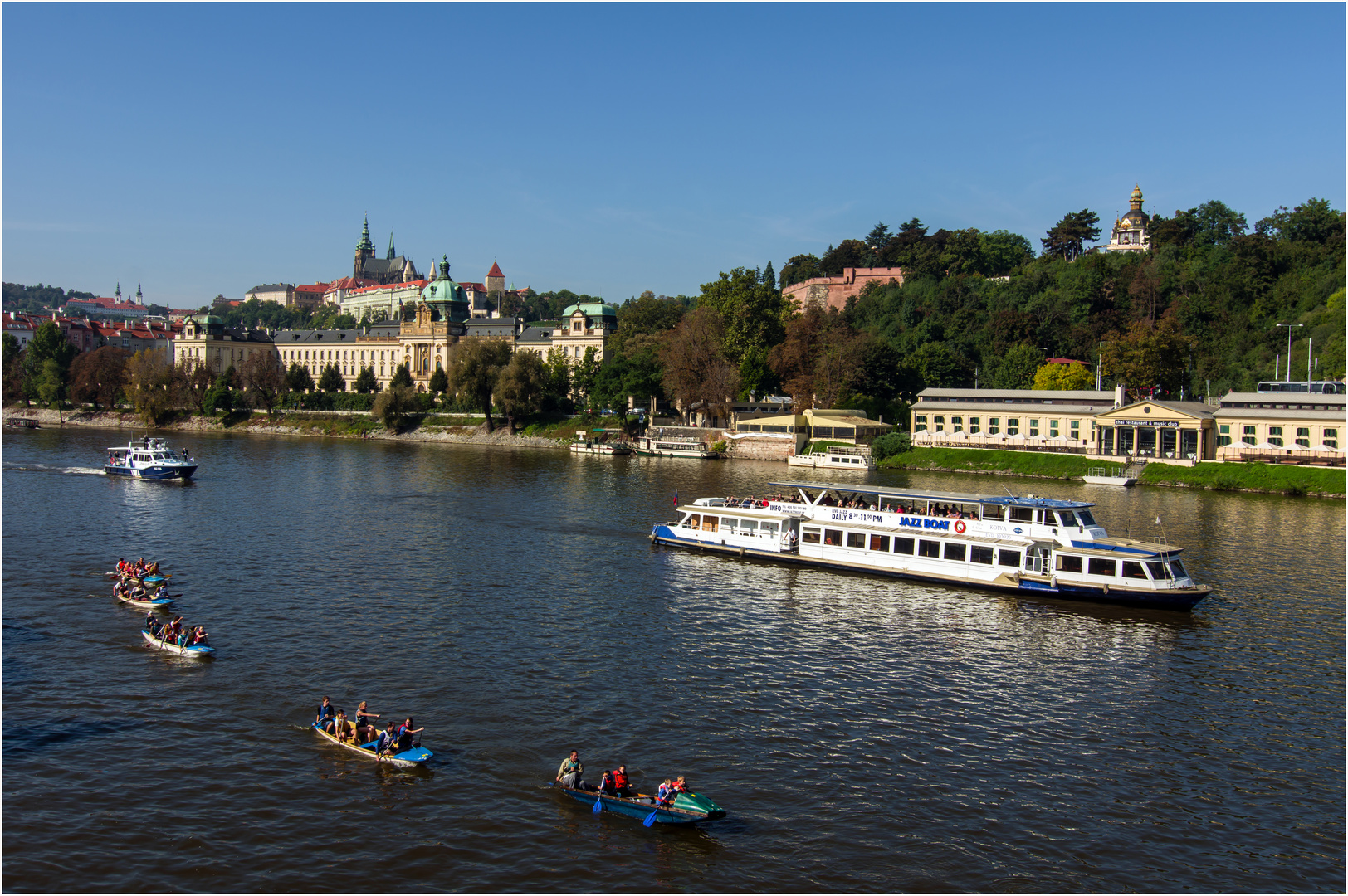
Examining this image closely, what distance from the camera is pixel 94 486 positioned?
7738cm

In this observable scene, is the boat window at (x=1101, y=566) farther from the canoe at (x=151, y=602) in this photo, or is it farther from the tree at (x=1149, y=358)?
the tree at (x=1149, y=358)

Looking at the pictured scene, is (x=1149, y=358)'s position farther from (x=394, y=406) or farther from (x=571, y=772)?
(x=394, y=406)

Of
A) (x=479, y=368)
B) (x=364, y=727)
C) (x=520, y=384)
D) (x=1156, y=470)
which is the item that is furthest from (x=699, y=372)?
(x=364, y=727)

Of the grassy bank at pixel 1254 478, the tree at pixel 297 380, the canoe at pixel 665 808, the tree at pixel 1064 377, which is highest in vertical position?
the tree at pixel 297 380

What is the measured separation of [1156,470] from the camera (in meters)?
89.4

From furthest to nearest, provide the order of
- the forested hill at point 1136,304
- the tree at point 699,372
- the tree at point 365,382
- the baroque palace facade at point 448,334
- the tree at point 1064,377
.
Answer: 1. the tree at point 365,382
2. the baroque palace facade at point 448,334
3. the tree at point 699,372
4. the tree at point 1064,377
5. the forested hill at point 1136,304

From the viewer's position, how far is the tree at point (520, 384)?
132000 millimetres

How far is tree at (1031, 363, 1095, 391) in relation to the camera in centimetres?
11975

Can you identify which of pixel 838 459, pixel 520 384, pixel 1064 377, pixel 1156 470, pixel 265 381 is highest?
pixel 265 381

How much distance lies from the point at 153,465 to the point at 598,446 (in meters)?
53.3

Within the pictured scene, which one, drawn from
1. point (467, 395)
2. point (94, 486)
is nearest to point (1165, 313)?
point (467, 395)

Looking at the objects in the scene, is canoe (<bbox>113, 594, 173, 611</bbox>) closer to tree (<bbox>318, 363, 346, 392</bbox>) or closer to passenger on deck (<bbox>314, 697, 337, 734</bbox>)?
passenger on deck (<bbox>314, 697, 337, 734</bbox>)

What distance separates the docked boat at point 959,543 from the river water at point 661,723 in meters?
1.27

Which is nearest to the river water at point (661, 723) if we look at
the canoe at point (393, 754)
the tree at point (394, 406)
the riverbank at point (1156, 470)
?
the canoe at point (393, 754)
